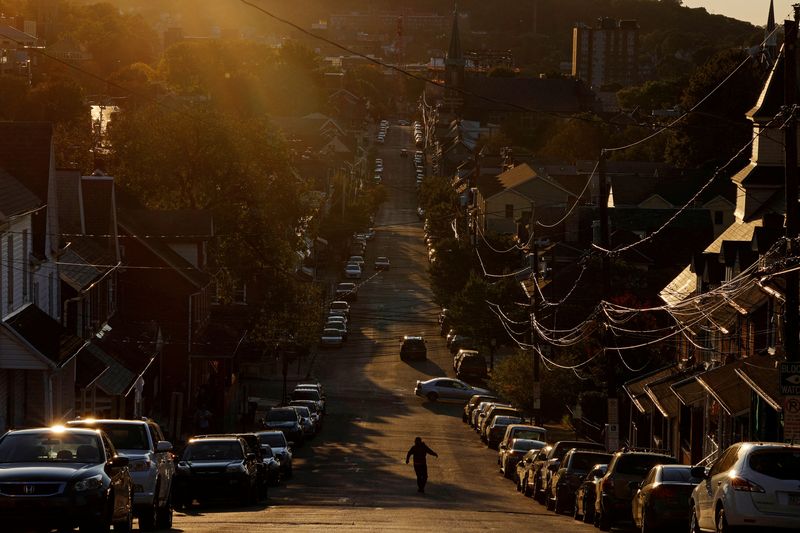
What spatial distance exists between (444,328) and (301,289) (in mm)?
31428

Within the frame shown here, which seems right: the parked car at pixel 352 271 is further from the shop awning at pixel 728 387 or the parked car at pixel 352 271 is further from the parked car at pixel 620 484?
the parked car at pixel 620 484

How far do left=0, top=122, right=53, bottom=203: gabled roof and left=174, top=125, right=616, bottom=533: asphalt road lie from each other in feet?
33.6

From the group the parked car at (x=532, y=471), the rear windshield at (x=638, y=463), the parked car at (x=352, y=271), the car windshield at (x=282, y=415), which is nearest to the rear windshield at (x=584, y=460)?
the parked car at (x=532, y=471)

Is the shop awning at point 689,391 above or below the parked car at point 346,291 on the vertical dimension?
below

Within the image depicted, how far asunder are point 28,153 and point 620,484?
64.8 ft

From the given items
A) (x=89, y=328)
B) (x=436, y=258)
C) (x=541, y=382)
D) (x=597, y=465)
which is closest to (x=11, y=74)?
(x=436, y=258)

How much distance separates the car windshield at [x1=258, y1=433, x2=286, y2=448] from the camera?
1876 inches

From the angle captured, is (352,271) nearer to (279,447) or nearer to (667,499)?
(279,447)

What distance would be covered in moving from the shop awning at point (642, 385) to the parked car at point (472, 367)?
28.7 metres

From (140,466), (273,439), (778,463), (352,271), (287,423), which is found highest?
(352,271)

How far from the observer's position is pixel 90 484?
22016mm

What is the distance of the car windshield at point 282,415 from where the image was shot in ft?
196

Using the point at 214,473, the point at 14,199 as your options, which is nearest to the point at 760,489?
the point at 214,473

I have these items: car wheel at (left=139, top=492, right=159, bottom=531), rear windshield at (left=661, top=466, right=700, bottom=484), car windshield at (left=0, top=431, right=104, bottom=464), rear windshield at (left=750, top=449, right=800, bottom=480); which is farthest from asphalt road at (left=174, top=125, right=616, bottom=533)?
rear windshield at (left=750, top=449, right=800, bottom=480)
